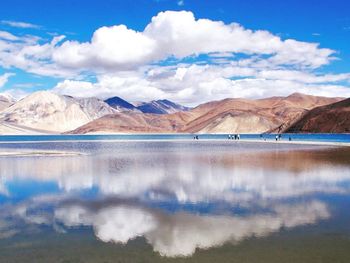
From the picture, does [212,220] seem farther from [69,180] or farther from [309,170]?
[309,170]

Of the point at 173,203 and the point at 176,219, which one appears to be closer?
the point at 176,219

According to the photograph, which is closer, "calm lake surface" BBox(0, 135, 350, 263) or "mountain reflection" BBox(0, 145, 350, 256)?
"calm lake surface" BBox(0, 135, 350, 263)

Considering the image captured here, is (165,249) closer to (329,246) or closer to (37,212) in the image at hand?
(329,246)

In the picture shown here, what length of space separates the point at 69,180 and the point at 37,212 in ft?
38.9

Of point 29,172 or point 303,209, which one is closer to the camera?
point 303,209

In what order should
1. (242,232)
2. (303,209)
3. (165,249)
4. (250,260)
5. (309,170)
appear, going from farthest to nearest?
(309,170), (303,209), (242,232), (165,249), (250,260)

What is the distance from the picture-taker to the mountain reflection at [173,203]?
1652cm

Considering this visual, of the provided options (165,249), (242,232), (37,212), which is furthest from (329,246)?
(37,212)

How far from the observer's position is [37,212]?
67.5 feet

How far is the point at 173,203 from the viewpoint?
881 inches

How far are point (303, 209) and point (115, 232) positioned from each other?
9.60m

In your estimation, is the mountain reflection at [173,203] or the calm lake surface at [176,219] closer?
the calm lake surface at [176,219]

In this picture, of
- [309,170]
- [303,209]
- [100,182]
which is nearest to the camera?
[303,209]

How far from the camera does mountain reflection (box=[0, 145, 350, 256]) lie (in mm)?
16516
